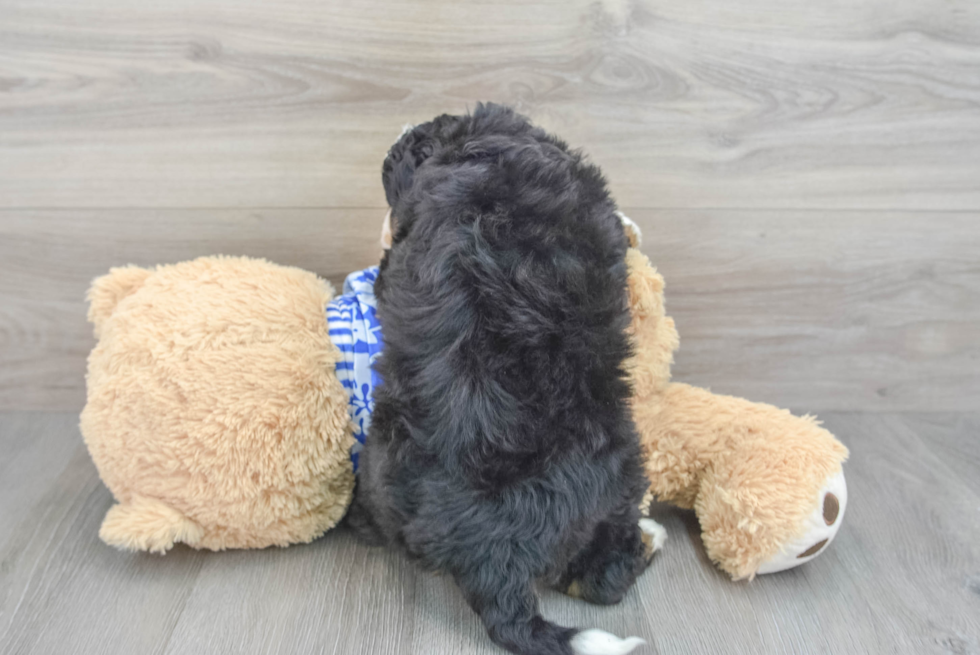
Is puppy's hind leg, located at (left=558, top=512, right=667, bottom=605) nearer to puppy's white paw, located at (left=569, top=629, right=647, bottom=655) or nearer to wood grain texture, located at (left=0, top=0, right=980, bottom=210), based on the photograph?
puppy's white paw, located at (left=569, top=629, right=647, bottom=655)

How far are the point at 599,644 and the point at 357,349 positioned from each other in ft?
1.30

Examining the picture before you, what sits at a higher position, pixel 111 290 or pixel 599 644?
pixel 111 290

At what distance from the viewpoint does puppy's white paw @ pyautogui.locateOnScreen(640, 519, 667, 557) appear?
76 centimetres

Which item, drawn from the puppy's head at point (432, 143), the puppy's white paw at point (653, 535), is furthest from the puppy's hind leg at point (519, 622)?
the puppy's head at point (432, 143)

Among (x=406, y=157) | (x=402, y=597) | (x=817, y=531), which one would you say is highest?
(x=406, y=157)

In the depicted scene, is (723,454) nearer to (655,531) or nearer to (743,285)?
(655,531)

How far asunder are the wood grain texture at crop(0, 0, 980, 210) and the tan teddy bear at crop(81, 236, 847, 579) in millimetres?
218

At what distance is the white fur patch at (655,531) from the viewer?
770 mm

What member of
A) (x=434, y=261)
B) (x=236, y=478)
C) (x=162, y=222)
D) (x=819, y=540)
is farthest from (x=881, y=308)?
(x=162, y=222)

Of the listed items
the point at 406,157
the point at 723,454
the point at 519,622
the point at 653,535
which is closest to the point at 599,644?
the point at 519,622

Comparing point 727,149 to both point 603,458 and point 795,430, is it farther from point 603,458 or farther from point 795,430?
point 603,458

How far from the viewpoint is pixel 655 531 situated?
777 millimetres

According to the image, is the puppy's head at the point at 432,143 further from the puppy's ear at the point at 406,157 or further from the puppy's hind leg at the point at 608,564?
the puppy's hind leg at the point at 608,564

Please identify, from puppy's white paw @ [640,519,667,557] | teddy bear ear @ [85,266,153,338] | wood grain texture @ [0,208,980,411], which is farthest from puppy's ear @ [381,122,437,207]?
puppy's white paw @ [640,519,667,557]
